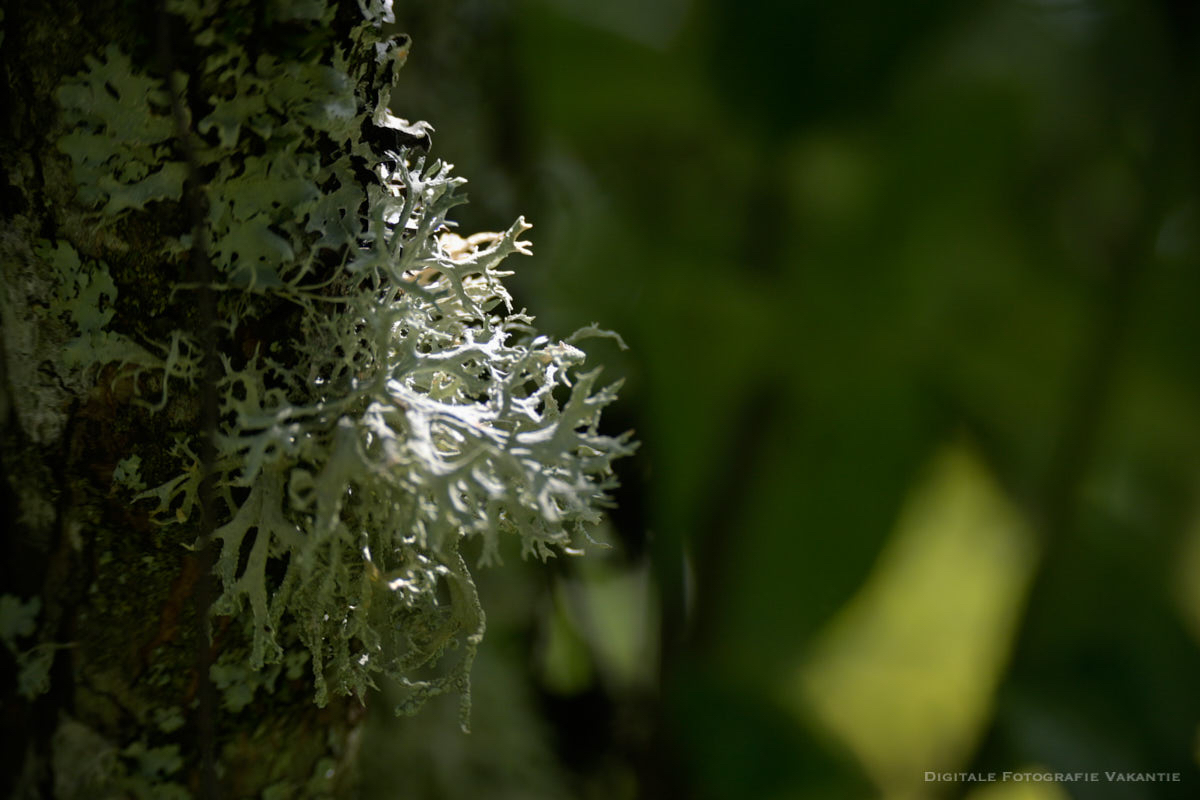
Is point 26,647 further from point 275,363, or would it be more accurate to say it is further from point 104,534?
point 275,363

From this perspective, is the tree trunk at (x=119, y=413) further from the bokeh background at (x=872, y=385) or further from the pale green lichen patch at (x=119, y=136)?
the bokeh background at (x=872, y=385)

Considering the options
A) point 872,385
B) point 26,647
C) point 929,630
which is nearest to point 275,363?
point 26,647

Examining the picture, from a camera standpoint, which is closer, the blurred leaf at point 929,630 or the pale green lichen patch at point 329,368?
the pale green lichen patch at point 329,368

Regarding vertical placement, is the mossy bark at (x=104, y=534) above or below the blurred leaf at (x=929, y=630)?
above

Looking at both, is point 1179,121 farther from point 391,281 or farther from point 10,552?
point 10,552

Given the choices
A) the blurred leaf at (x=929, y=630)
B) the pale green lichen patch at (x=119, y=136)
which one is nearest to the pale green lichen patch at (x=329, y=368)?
the pale green lichen patch at (x=119, y=136)

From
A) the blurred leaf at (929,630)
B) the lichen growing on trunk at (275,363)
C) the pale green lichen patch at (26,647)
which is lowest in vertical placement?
the blurred leaf at (929,630)

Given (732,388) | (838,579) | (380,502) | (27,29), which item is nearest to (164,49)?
(27,29)

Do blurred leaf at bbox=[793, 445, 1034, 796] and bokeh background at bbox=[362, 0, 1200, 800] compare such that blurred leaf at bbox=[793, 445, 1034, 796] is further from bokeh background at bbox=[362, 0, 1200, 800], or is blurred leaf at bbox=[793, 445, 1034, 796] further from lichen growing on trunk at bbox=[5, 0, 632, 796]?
lichen growing on trunk at bbox=[5, 0, 632, 796]
